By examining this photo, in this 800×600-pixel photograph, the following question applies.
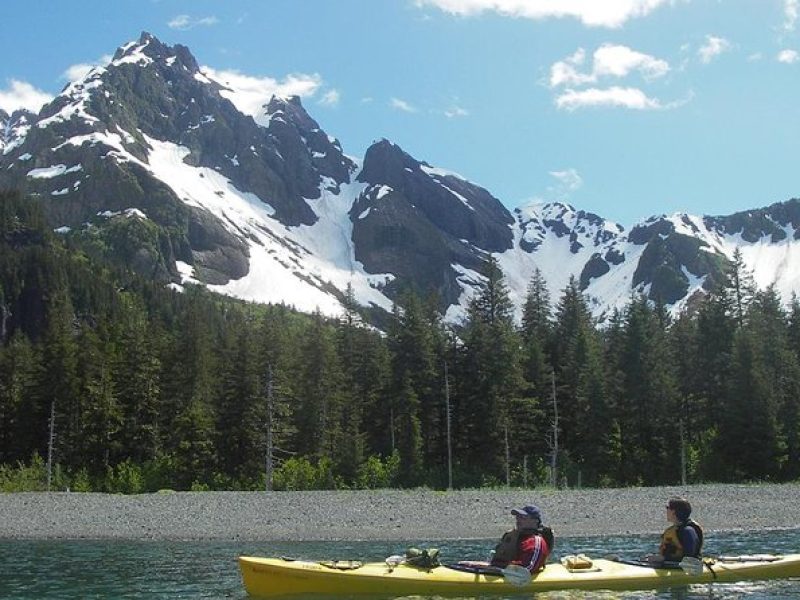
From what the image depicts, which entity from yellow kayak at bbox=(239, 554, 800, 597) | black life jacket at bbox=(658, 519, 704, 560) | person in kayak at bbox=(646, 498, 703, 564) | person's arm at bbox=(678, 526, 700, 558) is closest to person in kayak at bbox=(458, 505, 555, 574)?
yellow kayak at bbox=(239, 554, 800, 597)

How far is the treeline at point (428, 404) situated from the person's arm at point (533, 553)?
32.7m

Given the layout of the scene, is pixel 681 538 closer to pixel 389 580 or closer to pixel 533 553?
pixel 533 553

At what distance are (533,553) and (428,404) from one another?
38126mm

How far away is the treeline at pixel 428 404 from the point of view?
50875 millimetres

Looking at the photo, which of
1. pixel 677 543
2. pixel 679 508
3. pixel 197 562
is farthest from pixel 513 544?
pixel 197 562

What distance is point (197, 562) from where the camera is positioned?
→ 23.2 m

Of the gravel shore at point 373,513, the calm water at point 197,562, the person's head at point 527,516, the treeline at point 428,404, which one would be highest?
the treeline at point 428,404

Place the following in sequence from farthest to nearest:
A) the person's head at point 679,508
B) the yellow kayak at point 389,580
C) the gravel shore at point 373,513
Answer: the gravel shore at point 373,513, the person's head at point 679,508, the yellow kayak at point 389,580

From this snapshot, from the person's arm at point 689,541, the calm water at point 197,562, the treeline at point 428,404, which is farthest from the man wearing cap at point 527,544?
the treeline at point 428,404

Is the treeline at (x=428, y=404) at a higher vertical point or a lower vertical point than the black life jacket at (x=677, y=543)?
higher

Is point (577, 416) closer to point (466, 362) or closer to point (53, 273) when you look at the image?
point (466, 362)

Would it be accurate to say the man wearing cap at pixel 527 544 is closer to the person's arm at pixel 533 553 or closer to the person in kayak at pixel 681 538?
the person's arm at pixel 533 553

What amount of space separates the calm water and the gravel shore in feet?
7.02

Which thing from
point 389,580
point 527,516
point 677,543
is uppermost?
point 527,516
